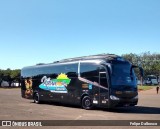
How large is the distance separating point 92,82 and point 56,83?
201 inches

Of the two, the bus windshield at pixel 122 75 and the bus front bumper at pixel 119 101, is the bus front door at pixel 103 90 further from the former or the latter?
the bus windshield at pixel 122 75

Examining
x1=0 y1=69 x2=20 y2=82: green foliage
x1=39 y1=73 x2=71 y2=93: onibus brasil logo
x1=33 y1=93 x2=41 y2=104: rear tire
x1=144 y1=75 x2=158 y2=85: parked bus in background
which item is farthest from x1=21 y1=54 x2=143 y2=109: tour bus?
x1=144 y1=75 x2=158 y2=85: parked bus in background

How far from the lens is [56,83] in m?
26.8

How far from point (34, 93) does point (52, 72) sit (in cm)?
376

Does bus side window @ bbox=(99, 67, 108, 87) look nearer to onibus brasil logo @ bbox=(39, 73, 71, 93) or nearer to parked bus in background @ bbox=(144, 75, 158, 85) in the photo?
onibus brasil logo @ bbox=(39, 73, 71, 93)

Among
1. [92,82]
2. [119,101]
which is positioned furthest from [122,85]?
[92,82]

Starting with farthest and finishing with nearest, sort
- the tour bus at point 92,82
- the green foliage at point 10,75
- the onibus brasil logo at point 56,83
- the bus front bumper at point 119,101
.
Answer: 1. the green foliage at point 10,75
2. the onibus brasil logo at point 56,83
3. the tour bus at point 92,82
4. the bus front bumper at point 119,101

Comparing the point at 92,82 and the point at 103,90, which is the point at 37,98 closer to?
the point at 92,82

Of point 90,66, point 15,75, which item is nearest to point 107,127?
point 90,66

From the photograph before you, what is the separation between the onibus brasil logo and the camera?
83.9 ft

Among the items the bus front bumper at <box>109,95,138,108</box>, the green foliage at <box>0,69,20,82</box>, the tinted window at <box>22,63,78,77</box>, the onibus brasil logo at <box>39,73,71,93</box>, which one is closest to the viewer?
the bus front bumper at <box>109,95,138,108</box>

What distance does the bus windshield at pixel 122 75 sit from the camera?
21234mm

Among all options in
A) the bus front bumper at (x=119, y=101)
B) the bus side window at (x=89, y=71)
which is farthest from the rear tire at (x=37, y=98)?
the bus front bumper at (x=119, y=101)

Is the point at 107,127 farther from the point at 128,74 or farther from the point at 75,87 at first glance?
the point at 75,87
